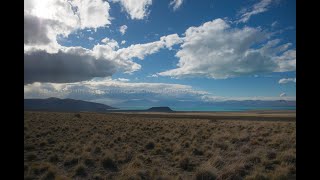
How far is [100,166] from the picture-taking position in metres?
11.5

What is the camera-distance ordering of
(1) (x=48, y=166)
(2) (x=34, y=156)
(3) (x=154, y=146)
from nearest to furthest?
(1) (x=48, y=166) < (2) (x=34, y=156) < (3) (x=154, y=146)

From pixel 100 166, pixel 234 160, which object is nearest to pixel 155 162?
pixel 100 166

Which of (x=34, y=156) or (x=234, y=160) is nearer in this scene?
(x=234, y=160)

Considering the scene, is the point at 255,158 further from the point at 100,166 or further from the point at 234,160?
the point at 100,166
